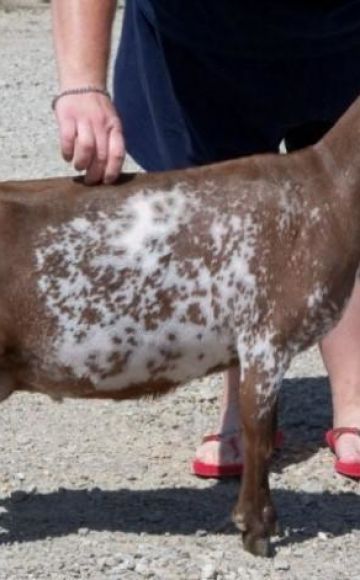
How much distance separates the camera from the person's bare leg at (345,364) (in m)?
5.38

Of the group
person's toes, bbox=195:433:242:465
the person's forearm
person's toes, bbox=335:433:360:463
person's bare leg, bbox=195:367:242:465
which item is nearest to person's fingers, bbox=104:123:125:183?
the person's forearm

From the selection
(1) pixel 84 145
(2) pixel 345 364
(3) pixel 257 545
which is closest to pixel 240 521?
(3) pixel 257 545

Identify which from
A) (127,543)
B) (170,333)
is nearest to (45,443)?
(127,543)

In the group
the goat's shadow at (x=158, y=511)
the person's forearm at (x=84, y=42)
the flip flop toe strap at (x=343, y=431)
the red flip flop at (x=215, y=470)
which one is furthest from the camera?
the flip flop toe strap at (x=343, y=431)

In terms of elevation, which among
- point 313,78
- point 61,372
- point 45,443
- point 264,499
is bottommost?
point 45,443

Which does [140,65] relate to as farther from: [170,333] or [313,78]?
[170,333]

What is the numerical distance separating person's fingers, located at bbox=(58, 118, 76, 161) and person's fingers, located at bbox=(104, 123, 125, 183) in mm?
88

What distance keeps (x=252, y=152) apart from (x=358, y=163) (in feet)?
2.68

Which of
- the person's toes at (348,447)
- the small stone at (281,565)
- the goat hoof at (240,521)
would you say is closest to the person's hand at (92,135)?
the goat hoof at (240,521)

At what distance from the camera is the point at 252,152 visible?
16.7 ft

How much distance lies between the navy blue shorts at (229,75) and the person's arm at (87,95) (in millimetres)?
525

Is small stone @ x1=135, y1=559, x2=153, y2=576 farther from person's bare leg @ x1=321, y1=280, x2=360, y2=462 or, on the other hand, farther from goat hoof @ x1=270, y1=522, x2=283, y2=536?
person's bare leg @ x1=321, y1=280, x2=360, y2=462

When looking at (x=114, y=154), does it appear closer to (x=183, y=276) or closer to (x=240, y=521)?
(x=183, y=276)

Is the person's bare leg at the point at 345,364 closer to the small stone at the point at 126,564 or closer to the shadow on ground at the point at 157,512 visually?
the shadow on ground at the point at 157,512
